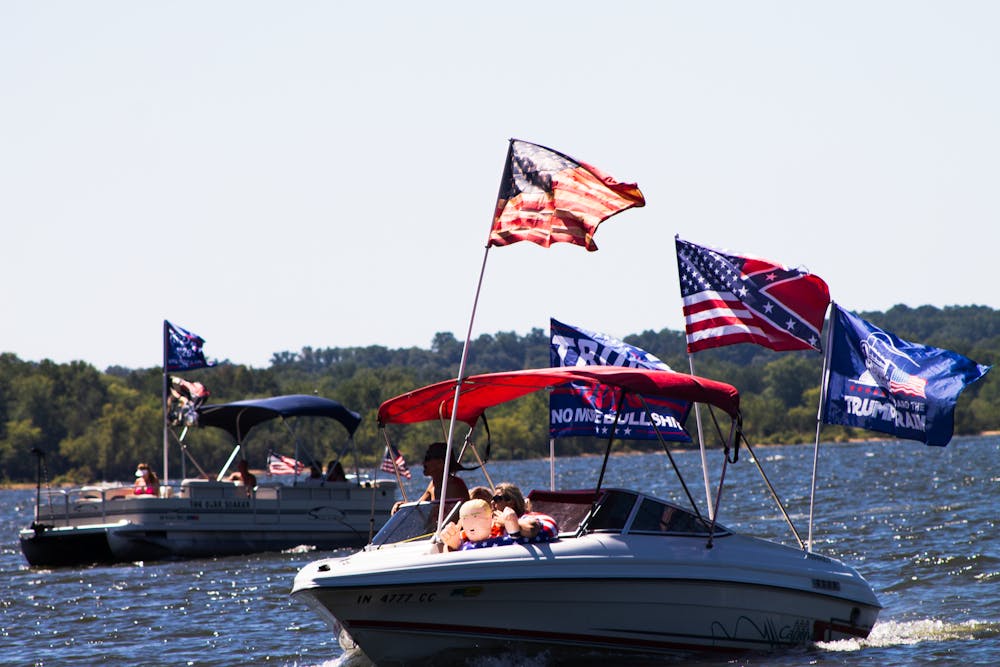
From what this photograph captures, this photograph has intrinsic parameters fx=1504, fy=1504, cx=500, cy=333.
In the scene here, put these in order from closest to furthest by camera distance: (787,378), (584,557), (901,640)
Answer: (584,557), (901,640), (787,378)

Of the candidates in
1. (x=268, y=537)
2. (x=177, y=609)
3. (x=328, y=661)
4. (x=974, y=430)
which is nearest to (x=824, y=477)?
(x=268, y=537)

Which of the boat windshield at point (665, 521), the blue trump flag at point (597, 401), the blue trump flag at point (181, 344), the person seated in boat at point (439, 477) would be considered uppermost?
the blue trump flag at point (181, 344)

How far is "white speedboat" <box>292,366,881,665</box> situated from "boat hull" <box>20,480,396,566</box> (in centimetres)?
1545

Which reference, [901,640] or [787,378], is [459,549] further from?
[787,378]

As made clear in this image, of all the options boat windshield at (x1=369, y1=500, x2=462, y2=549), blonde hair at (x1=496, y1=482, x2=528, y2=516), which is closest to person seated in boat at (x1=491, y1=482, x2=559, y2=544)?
blonde hair at (x1=496, y1=482, x2=528, y2=516)

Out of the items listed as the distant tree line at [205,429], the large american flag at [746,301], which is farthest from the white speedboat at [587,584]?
the distant tree line at [205,429]

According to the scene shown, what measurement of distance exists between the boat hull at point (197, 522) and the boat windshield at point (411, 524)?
14597 millimetres

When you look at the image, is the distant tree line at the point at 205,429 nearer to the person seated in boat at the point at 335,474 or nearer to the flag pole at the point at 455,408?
the person seated in boat at the point at 335,474

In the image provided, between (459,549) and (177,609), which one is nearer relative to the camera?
(459,549)

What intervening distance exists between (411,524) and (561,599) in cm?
215

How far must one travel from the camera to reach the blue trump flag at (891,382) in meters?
16.0

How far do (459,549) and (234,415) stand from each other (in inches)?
791

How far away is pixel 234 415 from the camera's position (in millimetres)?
33938

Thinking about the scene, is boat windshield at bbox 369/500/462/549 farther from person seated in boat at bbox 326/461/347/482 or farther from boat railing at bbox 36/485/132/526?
person seated in boat at bbox 326/461/347/482
